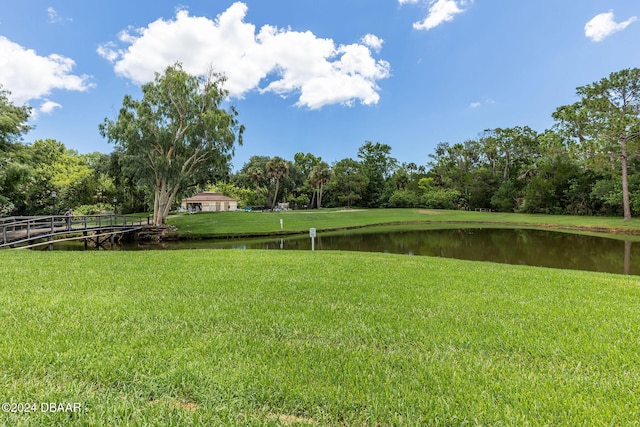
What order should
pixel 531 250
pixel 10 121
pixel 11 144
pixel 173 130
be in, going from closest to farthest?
pixel 531 250
pixel 10 121
pixel 11 144
pixel 173 130

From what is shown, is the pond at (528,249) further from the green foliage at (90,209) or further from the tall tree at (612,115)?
the green foliage at (90,209)

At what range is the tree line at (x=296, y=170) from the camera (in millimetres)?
21844

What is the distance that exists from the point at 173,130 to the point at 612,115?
3581 cm

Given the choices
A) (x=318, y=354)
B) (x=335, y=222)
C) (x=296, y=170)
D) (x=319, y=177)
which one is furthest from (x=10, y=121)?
(x=296, y=170)

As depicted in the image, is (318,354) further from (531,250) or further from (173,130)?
(173,130)

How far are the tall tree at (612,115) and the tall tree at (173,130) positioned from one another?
2986cm

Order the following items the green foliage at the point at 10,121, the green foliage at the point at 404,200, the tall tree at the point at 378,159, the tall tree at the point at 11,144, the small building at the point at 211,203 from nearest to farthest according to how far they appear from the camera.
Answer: the tall tree at the point at 11,144
the green foliage at the point at 10,121
the green foliage at the point at 404,200
the small building at the point at 211,203
the tall tree at the point at 378,159

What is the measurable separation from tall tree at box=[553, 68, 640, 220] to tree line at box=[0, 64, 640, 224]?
A: 0.09 meters

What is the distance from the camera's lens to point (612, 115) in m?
26.1

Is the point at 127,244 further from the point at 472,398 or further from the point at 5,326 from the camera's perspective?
the point at 472,398

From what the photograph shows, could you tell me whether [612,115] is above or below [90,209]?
above

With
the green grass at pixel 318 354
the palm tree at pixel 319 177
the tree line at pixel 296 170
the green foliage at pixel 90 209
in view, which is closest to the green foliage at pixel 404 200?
the tree line at pixel 296 170

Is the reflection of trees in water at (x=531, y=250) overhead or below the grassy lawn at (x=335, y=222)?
below

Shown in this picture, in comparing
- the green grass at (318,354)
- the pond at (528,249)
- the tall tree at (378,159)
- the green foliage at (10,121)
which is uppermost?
the tall tree at (378,159)
